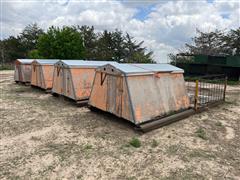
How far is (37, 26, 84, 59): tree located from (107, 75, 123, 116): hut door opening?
1414 centimetres

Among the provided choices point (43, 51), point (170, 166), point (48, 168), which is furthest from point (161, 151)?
point (43, 51)

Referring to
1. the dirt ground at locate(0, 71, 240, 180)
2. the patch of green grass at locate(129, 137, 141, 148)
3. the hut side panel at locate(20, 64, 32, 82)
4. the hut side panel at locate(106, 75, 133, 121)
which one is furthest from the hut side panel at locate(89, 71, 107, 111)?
the hut side panel at locate(20, 64, 32, 82)

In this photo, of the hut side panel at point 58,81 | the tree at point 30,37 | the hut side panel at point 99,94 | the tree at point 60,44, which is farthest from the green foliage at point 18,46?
the hut side panel at point 99,94

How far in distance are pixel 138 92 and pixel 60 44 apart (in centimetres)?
1521

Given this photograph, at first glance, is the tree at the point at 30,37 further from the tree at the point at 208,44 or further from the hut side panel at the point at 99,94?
the hut side panel at the point at 99,94

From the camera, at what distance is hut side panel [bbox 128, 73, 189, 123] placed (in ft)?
15.6

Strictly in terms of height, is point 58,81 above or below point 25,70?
below

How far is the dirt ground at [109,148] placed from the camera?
3123mm

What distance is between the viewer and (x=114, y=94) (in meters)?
5.12

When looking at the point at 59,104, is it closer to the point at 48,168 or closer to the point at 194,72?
the point at 48,168

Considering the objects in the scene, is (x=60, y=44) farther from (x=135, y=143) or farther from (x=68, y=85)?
(x=135, y=143)

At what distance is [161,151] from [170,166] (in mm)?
508

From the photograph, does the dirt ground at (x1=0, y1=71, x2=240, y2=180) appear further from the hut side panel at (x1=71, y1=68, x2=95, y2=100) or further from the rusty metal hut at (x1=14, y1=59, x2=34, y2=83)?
the rusty metal hut at (x1=14, y1=59, x2=34, y2=83)

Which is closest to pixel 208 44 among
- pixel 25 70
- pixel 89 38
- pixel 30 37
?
pixel 89 38
